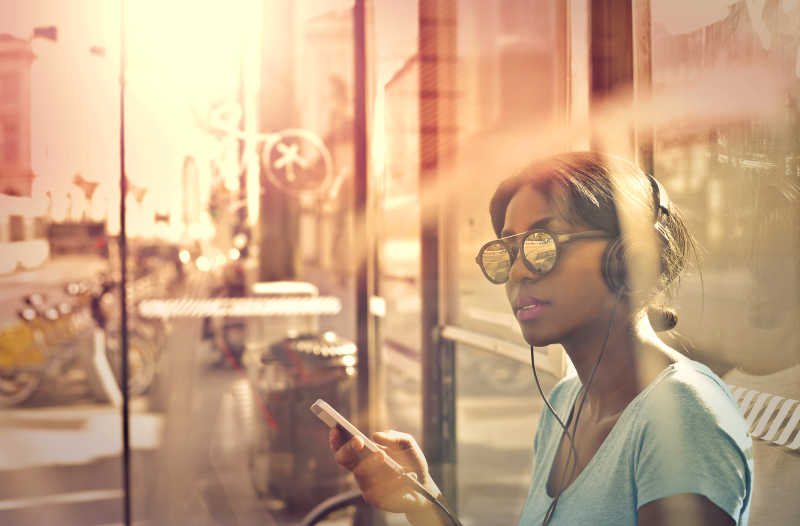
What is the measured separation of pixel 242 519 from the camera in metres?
3.73

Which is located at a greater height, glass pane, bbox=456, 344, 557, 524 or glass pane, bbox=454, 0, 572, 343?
glass pane, bbox=454, 0, 572, 343

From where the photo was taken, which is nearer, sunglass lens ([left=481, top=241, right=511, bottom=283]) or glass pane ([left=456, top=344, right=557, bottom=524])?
sunglass lens ([left=481, top=241, right=511, bottom=283])

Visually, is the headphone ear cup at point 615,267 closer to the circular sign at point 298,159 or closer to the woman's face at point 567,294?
the woman's face at point 567,294

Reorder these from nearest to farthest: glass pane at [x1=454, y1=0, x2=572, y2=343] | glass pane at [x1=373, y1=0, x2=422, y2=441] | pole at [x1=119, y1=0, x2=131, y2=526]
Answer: glass pane at [x1=454, y1=0, x2=572, y2=343] → glass pane at [x1=373, y1=0, x2=422, y2=441] → pole at [x1=119, y1=0, x2=131, y2=526]

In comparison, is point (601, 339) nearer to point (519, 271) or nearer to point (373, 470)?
point (519, 271)

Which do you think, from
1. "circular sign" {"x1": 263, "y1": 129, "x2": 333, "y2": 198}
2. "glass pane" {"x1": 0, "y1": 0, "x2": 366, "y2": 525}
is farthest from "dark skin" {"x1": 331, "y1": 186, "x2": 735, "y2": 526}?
"circular sign" {"x1": 263, "y1": 129, "x2": 333, "y2": 198}

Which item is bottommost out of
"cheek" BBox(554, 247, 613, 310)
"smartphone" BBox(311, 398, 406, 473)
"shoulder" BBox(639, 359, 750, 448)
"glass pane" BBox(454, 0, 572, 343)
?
"smartphone" BBox(311, 398, 406, 473)

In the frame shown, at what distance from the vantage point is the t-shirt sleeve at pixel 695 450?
85 cm

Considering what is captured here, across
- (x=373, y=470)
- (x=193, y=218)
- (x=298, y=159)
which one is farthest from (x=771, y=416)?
(x=193, y=218)

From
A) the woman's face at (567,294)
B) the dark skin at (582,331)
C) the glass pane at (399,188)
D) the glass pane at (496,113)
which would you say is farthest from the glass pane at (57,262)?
the woman's face at (567,294)

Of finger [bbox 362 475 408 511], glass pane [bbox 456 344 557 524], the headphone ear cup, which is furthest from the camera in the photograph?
glass pane [bbox 456 344 557 524]

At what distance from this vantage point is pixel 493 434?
518 centimetres

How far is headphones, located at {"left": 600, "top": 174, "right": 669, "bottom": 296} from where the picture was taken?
41.6 inches

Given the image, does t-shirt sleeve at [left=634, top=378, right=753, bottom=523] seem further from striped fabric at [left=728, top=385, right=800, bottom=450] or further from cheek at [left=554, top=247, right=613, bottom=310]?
striped fabric at [left=728, top=385, right=800, bottom=450]
